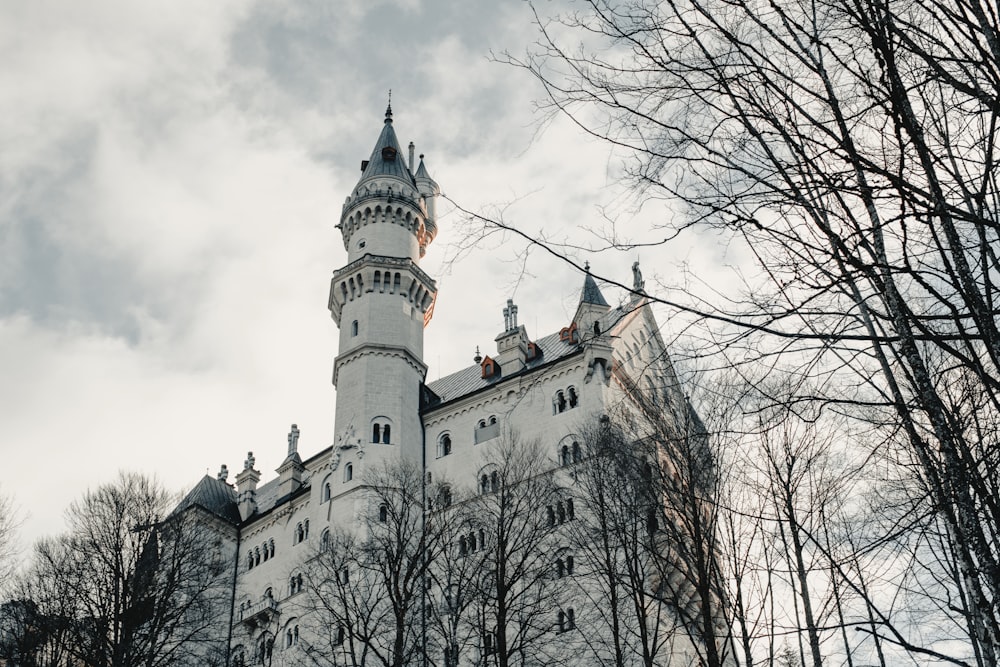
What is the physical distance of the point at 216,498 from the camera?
2259 inches

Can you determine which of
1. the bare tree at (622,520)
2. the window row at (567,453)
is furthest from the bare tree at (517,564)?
the window row at (567,453)

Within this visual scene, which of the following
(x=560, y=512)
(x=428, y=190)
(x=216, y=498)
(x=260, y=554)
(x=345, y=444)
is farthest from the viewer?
(x=428, y=190)

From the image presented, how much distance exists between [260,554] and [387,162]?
25450 mm

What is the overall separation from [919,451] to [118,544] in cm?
2819

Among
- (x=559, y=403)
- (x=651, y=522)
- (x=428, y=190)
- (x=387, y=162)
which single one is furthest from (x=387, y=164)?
(x=651, y=522)

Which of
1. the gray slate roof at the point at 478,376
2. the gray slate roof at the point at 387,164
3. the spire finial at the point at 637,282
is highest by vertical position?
the gray slate roof at the point at 387,164

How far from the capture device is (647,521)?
76.5 feet

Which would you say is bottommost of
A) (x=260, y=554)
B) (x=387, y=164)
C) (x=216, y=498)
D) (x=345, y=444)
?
(x=260, y=554)

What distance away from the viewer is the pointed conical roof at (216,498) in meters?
55.4

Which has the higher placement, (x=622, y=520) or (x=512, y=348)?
(x=512, y=348)

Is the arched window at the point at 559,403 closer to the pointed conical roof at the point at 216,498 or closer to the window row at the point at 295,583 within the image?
the window row at the point at 295,583

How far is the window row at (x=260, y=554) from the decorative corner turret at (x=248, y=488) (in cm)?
328

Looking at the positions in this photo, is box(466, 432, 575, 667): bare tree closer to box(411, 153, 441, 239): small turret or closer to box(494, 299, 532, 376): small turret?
box(494, 299, 532, 376): small turret

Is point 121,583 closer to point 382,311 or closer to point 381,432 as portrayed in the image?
point 381,432
